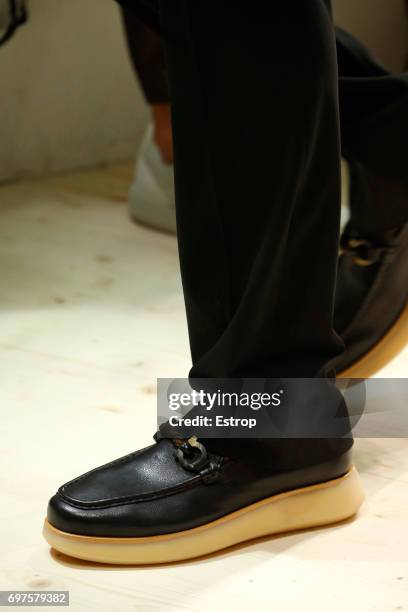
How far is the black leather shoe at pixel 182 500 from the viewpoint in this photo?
2.31 feet

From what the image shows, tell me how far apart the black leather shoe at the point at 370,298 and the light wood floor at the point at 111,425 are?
99 mm

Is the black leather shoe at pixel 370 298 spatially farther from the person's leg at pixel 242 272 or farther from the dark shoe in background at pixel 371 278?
the person's leg at pixel 242 272

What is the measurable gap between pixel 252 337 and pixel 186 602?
199mm

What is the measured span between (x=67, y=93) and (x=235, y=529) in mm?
1690

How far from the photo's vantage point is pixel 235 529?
733 millimetres

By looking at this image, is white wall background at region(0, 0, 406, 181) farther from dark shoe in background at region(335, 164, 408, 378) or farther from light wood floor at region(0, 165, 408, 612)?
dark shoe in background at region(335, 164, 408, 378)

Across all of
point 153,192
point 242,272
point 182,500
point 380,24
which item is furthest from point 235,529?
point 380,24

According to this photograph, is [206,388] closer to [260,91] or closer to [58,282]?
→ [260,91]

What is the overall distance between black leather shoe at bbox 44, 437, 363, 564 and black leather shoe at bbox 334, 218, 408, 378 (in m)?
0.23

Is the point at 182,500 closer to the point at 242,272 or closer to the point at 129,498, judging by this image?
the point at 129,498

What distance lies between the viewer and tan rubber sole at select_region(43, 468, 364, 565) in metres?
0.70

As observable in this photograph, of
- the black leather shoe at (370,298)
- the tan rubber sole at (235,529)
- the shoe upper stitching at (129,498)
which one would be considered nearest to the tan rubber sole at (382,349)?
the black leather shoe at (370,298)

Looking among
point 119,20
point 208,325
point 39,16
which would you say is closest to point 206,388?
point 208,325

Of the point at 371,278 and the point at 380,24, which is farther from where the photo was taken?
the point at 380,24
